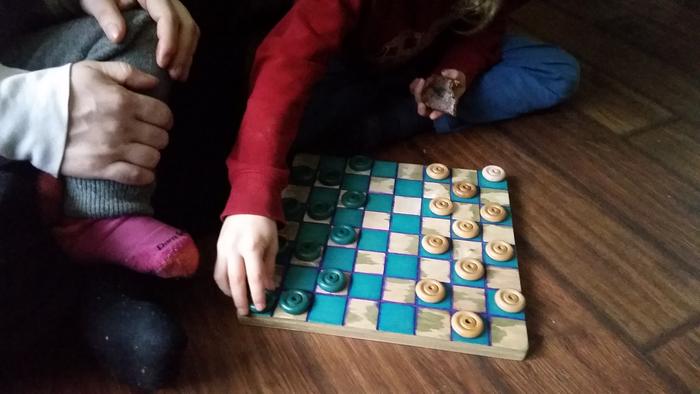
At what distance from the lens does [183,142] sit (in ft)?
2.50

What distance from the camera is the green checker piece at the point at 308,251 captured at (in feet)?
2.31

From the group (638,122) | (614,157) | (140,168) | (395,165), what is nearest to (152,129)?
(140,168)

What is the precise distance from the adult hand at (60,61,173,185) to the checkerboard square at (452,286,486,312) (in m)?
0.35

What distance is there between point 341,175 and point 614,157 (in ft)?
1.39

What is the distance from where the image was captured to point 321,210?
2.53 ft

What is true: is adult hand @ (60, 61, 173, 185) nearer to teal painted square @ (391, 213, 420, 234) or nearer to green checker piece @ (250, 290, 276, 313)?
green checker piece @ (250, 290, 276, 313)

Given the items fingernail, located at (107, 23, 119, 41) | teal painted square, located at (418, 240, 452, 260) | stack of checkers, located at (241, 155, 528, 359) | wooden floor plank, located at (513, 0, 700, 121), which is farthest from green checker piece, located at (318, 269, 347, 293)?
wooden floor plank, located at (513, 0, 700, 121)

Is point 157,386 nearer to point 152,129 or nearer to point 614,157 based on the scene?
point 152,129

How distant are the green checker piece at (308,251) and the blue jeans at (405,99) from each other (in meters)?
0.23

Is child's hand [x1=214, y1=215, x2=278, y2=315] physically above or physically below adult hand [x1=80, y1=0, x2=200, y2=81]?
below

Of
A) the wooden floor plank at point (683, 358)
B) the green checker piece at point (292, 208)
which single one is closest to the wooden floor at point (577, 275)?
the wooden floor plank at point (683, 358)

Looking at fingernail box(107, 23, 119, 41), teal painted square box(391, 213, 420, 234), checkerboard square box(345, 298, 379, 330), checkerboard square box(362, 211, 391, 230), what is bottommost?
teal painted square box(391, 213, 420, 234)

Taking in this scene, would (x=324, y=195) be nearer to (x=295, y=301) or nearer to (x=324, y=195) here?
(x=324, y=195)

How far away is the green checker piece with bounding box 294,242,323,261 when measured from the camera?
2.31 feet
